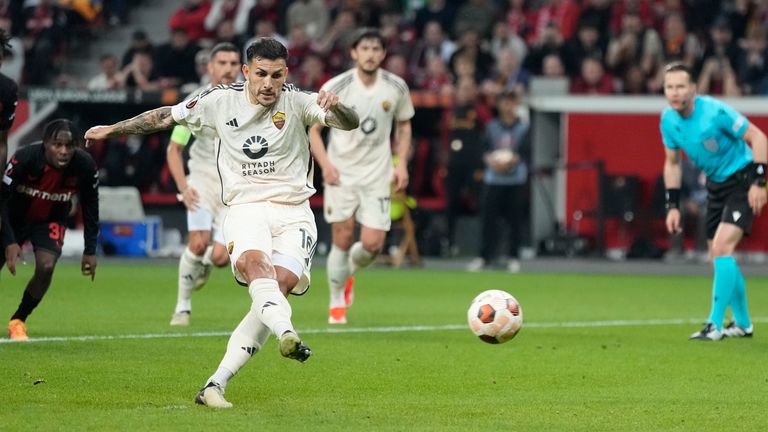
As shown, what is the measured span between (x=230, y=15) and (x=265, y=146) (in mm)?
18122

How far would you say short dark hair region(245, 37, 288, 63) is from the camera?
26.1 feet

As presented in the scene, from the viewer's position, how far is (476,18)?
2436 cm

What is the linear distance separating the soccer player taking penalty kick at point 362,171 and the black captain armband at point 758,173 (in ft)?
9.83

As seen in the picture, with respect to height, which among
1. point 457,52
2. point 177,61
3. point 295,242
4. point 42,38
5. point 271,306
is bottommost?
point 271,306

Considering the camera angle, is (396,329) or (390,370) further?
(396,329)

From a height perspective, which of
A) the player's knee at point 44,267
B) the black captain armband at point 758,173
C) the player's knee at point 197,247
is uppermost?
the black captain armband at point 758,173

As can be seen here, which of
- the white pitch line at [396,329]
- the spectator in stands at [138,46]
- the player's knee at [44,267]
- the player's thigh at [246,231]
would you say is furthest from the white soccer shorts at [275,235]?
the spectator in stands at [138,46]

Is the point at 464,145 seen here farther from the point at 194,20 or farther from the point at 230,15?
the point at 194,20

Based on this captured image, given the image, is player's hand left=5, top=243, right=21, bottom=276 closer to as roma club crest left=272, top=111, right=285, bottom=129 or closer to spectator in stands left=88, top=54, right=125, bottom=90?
as roma club crest left=272, top=111, right=285, bottom=129

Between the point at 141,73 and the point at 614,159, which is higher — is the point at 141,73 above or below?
above

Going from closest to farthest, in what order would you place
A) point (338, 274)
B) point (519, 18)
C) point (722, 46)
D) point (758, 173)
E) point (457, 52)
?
point (758, 173)
point (338, 274)
point (722, 46)
point (457, 52)
point (519, 18)

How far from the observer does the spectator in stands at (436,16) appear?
2478cm

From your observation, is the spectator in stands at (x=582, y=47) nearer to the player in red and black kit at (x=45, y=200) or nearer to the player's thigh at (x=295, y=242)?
the player in red and black kit at (x=45, y=200)

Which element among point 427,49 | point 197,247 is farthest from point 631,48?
point 197,247
